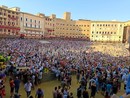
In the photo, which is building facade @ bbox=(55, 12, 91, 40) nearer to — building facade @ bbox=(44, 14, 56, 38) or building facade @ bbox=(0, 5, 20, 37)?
building facade @ bbox=(44, 14, 56, 38)

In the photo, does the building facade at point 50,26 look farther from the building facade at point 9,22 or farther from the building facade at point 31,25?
the building facade at point 9,22

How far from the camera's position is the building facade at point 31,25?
247ft

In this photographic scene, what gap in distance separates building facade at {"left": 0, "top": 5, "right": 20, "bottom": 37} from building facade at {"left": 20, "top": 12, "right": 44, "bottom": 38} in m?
3.00

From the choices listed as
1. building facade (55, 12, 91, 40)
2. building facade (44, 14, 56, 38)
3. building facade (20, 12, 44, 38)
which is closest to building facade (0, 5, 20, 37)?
building facade (20, 12, 44, 38)

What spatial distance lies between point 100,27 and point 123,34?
13.5 metres

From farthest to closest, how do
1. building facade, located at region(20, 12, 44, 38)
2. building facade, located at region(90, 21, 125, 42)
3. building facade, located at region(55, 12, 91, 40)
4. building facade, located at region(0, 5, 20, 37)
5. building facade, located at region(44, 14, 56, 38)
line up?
1. building facade, located at region(55, 12, 91, 40)
2. building facade, located at region(90, 21, 125, 42)
3. building facade, located at region(44, 14, 56, 38)
4. building facade, located at region(20, 12, 44, 38)
5. building facade, located at region(0, 5, 20, 37)

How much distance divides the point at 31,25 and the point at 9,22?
13.4 meters

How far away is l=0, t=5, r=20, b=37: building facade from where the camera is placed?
64469mm

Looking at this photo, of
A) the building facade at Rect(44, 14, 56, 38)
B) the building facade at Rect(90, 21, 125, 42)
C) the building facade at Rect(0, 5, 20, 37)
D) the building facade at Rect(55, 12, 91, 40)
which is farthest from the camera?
the building facade at Rect(55, 12, 91, 40)

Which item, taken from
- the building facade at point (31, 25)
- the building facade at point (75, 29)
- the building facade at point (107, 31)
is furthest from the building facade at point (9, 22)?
the building facade at point (107, 31)

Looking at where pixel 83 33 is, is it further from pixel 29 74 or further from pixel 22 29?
pixel 29 74

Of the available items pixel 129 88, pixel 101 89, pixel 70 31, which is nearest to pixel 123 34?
pixel 70 31

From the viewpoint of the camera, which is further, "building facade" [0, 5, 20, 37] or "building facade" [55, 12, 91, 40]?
"building facade" [55, 12, 91, 40]

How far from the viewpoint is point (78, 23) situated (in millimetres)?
108125
